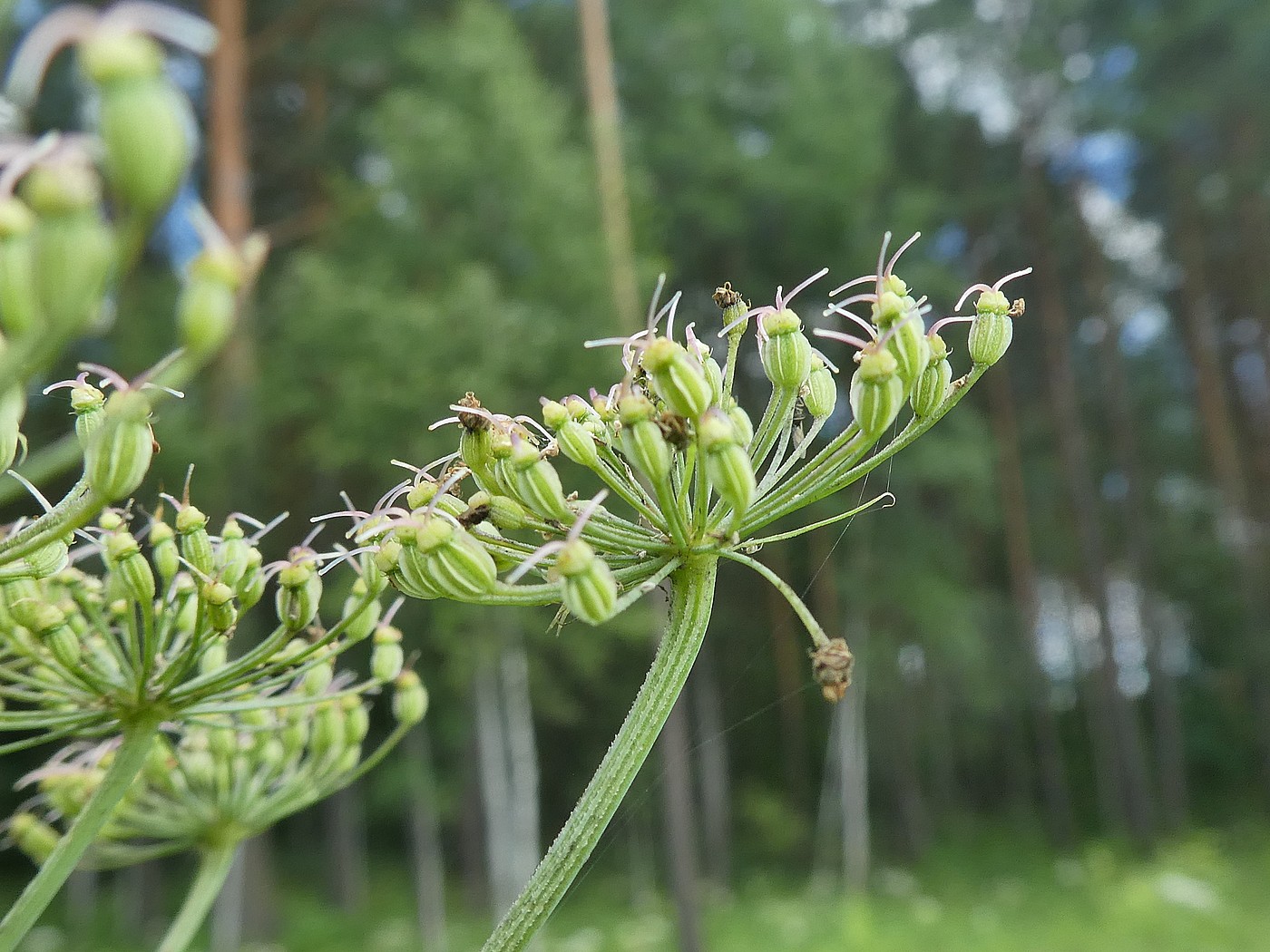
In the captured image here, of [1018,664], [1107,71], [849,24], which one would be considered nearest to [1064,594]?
[1018,664]

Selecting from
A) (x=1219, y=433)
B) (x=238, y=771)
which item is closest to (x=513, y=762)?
(x=238, y=771)

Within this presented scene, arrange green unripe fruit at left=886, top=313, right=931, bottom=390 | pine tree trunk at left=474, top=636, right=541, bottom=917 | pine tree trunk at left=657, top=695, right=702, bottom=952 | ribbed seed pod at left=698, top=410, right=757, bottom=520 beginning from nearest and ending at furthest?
ribbed seed pod at left=698, top=410, right=757, bottom=520
green unripe fruit at left=886, top=313, right=931, bottom=390
pine tree trunk at left=657, top=695, right=702, bottom=952
pine tree trunk at left=474, top=636, right=541, bottom=917

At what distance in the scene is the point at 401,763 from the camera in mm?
13820

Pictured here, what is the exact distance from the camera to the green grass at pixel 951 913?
1177 centimetres

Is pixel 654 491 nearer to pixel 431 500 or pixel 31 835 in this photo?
pixel 431 500

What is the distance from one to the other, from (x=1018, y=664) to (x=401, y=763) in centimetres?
1369

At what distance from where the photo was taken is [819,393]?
1.36 metres

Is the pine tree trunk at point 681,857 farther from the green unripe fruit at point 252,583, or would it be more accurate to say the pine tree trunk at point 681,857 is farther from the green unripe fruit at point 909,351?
the green unripe fruit at point 909,351

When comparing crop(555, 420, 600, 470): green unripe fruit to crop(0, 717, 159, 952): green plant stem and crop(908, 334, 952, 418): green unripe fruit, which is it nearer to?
crop(908, 334, 952, 418): green unripe fruit

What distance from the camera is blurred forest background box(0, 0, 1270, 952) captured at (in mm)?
11148

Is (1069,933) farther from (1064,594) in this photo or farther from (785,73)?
(1064,594)

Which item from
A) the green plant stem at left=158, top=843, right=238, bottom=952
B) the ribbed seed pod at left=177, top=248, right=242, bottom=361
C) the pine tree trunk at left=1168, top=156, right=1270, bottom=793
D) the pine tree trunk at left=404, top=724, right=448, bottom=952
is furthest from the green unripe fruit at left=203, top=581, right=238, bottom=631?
the pine tree trunk at left=1168, top=156, right=1270, bottom=793

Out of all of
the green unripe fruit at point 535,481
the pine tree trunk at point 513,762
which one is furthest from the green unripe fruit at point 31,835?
the pine tree trunk at point 513,762

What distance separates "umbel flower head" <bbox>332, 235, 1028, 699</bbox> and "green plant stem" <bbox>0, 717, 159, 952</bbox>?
314 millimetres
